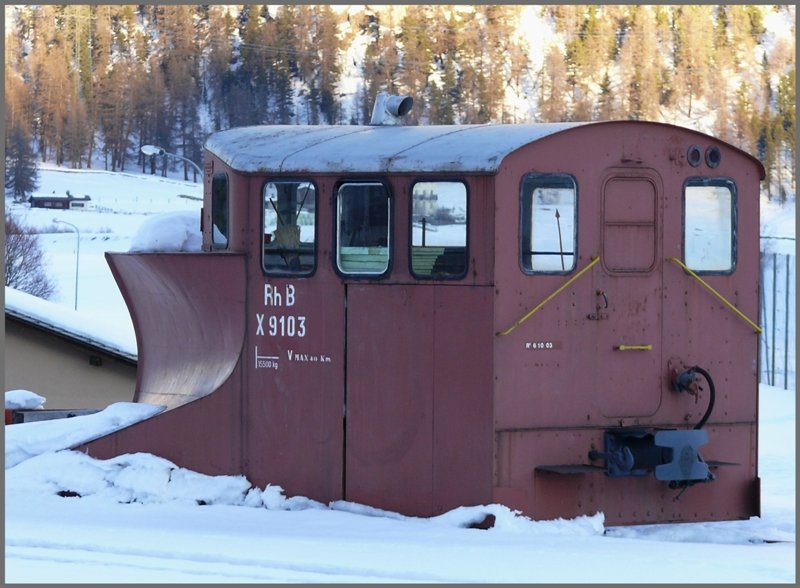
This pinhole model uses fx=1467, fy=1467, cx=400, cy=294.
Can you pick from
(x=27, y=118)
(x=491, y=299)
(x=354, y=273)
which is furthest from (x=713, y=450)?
(x=27, y=118)

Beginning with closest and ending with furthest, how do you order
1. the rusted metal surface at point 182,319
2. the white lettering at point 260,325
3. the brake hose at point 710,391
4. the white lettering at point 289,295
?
the brake hose at point 710,391, the white lettering at point 289,295, the white lettering at point 260,325, the rusted metal surface at point 182,319

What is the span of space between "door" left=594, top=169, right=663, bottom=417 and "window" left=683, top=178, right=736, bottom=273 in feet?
0.97

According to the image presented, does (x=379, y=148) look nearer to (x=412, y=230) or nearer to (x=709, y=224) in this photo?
(x=412, y=230)

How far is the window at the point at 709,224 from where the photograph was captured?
10.8 metres

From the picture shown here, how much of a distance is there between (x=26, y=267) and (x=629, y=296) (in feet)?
138

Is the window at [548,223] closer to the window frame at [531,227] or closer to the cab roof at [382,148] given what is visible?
the window frame at [531,227]

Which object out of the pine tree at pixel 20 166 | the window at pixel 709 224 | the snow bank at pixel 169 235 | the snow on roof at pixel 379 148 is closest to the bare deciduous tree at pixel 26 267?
the pine tree at pixel 20 166

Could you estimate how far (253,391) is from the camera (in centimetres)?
1112

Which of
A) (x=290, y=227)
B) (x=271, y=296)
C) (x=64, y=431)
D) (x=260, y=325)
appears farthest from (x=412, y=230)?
(x=64, y=431)

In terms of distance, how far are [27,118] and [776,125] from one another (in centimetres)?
3699

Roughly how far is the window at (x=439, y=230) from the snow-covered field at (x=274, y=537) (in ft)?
5.54

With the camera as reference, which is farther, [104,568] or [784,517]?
[784,517]

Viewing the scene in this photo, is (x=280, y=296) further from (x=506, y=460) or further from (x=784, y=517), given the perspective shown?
(x=784, y=517)

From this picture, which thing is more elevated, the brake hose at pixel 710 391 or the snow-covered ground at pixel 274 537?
the brake hose at pixel 710 391
